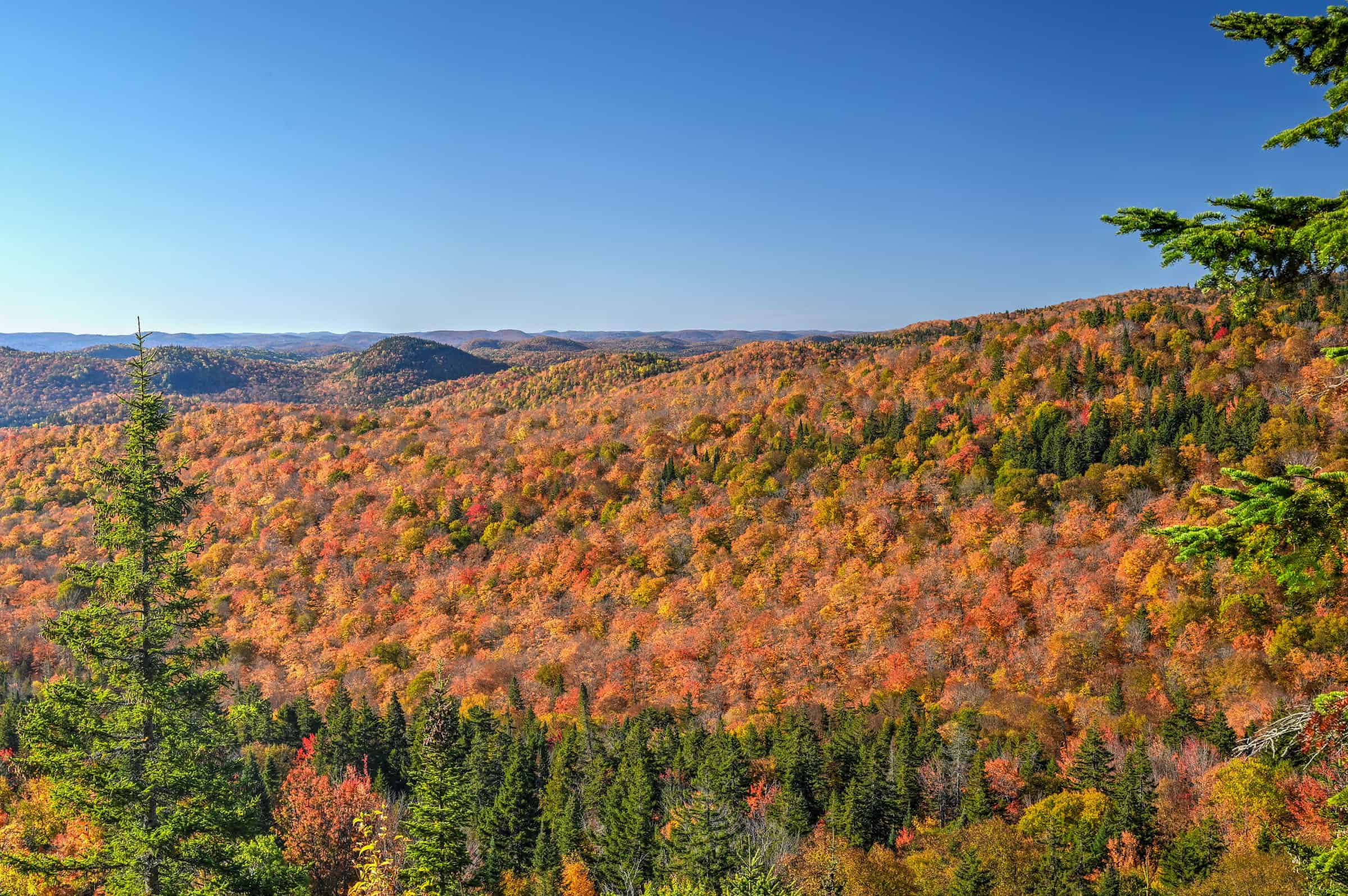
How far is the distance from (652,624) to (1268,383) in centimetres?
10501

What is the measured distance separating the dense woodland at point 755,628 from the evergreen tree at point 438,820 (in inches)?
5.7

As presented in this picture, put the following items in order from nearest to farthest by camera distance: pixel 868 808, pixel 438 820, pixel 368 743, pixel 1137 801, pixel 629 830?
→ pixel 438 820 < pixel 1137 801 < pixel 629 830 < pixel 868 808 < pixel 368 743

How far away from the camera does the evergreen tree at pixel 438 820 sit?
24281 mm

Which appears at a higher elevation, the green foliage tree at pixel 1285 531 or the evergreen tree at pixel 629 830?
the green foliage tree at pixel 1285 531

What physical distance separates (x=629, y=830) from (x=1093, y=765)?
34.4 meters

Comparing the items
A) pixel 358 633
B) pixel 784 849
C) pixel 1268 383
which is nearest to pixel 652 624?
pixel 358 633

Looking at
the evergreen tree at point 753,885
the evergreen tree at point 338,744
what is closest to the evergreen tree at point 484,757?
the evergreen tree at point 338,744

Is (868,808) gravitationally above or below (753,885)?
below

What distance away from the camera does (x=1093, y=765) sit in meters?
55.2

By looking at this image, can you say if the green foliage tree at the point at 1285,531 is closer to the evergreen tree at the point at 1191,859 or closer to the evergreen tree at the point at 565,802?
the evergreen tree at the point at 1191,859

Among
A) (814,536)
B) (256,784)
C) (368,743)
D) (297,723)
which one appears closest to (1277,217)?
(256,784)

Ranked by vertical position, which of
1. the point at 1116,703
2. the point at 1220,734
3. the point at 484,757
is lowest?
the point at 484,757

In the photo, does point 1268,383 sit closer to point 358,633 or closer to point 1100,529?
point 1100,529

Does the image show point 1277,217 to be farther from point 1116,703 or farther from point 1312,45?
point 1116,703
